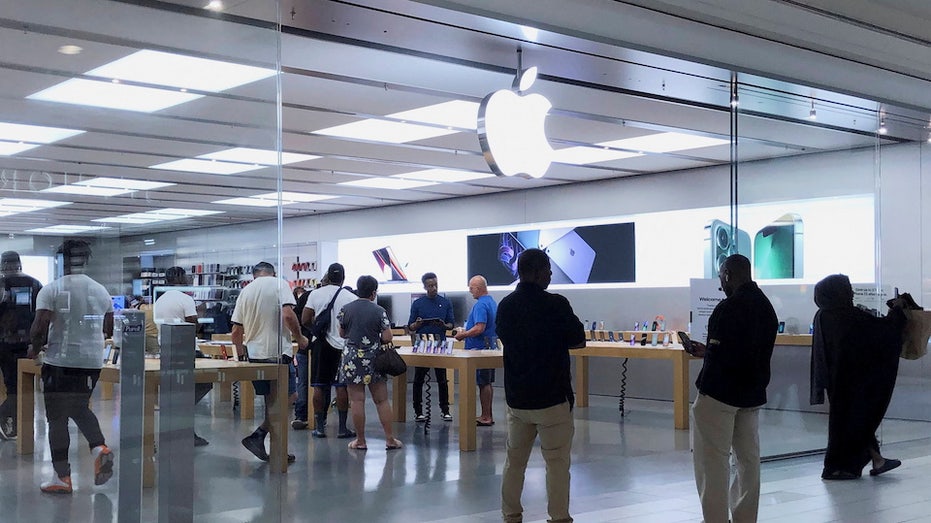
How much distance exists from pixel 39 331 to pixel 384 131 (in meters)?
5.78

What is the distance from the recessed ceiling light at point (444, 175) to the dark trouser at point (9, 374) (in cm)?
866

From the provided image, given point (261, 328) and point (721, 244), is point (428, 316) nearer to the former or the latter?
point (721, 244)

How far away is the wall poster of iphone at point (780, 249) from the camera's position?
7.82 m

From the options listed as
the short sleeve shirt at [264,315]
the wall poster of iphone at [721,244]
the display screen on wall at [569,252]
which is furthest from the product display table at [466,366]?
the display screen on wall at [569,252]

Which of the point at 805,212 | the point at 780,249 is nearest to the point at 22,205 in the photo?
the point at 780,249

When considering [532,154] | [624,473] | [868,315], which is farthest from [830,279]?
[532,154]

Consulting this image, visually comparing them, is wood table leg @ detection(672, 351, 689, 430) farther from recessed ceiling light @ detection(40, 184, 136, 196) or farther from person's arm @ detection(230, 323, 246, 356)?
recessed ceiling light @ detection(40, 184, 136, 196)

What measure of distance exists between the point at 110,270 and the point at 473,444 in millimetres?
4345

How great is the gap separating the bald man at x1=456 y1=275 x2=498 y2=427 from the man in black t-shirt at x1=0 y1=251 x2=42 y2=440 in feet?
17.4

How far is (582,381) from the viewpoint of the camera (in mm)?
12484

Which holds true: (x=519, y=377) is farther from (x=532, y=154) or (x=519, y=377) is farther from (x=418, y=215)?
(x=418, y=215)

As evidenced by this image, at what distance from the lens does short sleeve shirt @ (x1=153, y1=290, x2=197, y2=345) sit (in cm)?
488

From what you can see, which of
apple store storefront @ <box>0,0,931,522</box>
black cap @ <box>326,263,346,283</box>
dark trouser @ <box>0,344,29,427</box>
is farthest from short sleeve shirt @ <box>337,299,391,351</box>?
dark trouser @ <box>0,344,29,427</box>

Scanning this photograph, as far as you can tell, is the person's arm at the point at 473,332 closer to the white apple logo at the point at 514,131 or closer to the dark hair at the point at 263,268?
the white apple logo at the point at 514,131
